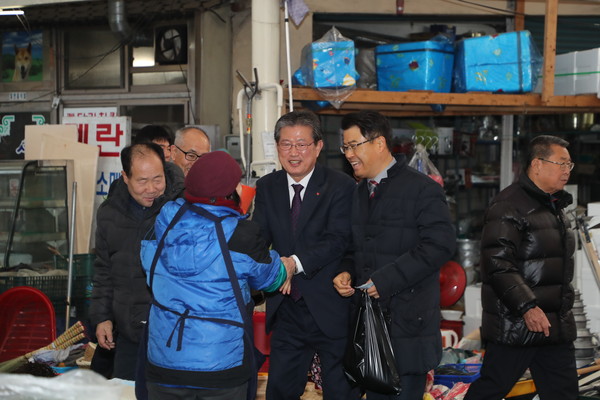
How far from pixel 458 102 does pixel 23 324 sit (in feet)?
15.8

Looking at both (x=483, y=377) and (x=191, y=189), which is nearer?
(x=191, y=189)

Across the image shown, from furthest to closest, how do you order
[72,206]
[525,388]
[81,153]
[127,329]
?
1. [81,153]
2. [72,206]
3. [525,388]
4. [127,329]

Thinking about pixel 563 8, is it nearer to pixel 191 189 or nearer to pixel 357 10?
pixel 357 10

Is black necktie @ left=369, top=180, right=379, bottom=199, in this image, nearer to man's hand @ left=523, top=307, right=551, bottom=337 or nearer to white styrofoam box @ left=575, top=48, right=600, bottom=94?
man's hand @ left=523, top=307, right=551, bottom=337

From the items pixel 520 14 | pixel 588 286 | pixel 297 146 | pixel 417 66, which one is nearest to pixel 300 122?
pixel 297 146

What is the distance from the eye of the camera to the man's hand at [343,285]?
13.8ft

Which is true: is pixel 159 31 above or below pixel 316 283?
above

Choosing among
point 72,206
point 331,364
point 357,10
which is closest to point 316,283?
point 331,364

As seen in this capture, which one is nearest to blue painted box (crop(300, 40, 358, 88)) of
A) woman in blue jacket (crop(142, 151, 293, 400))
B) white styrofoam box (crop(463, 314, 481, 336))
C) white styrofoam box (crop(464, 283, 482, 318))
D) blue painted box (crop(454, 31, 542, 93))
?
blue painted box (crop(454, 31, 542, 93))

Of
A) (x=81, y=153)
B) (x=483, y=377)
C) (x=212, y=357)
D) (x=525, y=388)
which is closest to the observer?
(x=212, y=357)

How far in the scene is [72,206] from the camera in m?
7.46

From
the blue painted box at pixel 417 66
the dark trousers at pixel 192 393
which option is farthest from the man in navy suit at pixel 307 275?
the blue painted box at pixel 417 66

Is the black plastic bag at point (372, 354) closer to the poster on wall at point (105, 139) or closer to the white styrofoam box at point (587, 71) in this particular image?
the poster on wall at point (105, 139)

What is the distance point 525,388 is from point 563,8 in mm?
5626
